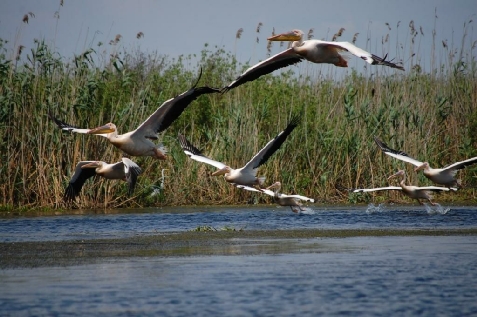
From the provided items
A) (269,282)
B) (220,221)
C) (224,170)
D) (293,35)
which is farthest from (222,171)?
(269,282)

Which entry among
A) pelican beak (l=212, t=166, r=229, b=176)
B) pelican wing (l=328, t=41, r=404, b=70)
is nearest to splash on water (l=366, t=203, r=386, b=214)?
pelican beak (l=212, t=166, r=229, b=176)

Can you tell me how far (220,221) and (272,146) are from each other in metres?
1.87

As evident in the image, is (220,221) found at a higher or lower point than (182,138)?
lower

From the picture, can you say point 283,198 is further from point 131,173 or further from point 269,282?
point 269,282

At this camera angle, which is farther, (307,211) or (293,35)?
(307,211)

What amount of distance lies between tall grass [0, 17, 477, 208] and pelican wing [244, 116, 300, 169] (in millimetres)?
3285

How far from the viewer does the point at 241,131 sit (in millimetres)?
17203

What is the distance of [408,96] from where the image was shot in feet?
58.7

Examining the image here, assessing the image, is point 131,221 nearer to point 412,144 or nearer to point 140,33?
point 140,33

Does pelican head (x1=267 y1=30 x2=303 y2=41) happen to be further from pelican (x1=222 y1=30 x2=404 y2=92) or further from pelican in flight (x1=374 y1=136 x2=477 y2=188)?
pelican in flight (x1=374 y1=136 x2=477 y2=188)

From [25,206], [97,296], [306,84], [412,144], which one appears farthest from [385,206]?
[97,296]

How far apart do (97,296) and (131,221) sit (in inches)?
269

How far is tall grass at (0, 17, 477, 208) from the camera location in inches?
615

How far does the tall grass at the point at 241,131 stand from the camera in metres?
15.6
